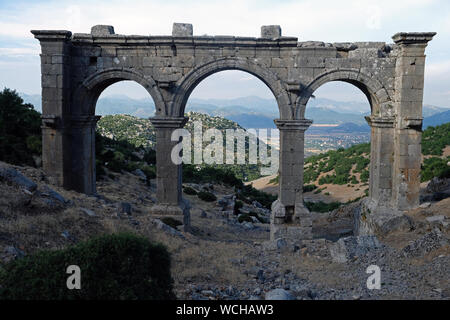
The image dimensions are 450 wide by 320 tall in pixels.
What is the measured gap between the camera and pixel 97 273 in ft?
15.6

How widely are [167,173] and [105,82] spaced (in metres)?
3.26

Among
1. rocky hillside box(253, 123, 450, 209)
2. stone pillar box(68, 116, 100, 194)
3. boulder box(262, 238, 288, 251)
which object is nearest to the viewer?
boulder box(262, 238, 288, 251)

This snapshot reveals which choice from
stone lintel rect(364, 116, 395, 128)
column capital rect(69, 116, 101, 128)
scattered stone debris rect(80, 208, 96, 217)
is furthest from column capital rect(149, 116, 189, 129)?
stone lintel rect(364, 116, 395, 128)

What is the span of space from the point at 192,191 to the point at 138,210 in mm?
6069

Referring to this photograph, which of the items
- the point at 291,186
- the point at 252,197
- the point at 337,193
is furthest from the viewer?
the point at 337,193

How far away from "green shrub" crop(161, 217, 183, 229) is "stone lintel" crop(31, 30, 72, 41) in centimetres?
568

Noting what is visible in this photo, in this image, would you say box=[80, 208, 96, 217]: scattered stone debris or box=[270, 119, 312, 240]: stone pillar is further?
box=[270, 119, 312, 240]: stone pillar

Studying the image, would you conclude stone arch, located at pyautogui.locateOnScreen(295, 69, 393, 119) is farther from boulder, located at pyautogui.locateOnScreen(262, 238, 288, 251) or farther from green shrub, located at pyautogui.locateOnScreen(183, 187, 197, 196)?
green shrub, located at pyautogui.locateOnScreen(183, 187, 197, 196)

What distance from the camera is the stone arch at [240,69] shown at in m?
10.9

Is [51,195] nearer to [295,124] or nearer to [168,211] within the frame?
[168,211]

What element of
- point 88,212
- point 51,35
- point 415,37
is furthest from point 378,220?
point 51,35

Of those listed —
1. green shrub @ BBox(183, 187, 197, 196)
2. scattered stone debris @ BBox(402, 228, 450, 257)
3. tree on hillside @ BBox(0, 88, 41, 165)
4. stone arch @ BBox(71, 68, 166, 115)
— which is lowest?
green shrub @ BBox(183, 187, 197, 196)

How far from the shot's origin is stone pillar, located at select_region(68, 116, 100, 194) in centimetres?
1174
